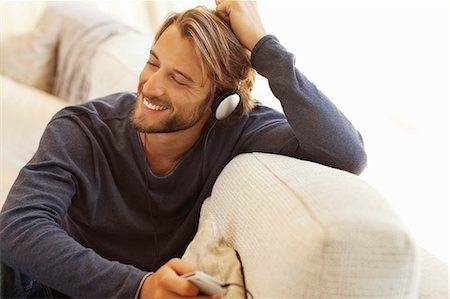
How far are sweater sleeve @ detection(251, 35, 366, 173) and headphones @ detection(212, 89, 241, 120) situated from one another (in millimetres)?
98

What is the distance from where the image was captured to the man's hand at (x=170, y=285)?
0.83m

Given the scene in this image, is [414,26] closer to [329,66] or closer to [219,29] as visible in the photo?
[329,66]

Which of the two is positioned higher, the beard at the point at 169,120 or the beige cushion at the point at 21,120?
the beard at the point at 169,120

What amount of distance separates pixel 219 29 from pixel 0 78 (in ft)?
3.93

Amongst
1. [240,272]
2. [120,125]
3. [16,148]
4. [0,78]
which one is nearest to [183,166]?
[120,125]

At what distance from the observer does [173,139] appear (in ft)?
4.12

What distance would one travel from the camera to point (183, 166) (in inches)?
49.1

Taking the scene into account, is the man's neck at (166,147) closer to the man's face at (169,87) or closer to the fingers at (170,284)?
the man's face at (169,87)

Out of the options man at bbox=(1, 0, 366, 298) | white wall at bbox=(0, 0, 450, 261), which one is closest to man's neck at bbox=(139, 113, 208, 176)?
man at bbox=(1, 0, 366, 298)

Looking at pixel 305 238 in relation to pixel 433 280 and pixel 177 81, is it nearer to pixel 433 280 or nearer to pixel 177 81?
pixel 433 280

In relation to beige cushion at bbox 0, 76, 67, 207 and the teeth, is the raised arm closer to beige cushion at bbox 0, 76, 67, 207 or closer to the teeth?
the teeth

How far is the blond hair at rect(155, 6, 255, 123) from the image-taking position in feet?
3.89

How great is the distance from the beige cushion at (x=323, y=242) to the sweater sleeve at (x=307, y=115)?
0.70 ft

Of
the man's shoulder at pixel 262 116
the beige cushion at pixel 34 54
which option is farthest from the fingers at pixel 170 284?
the beige cushion at pixel 34 54
